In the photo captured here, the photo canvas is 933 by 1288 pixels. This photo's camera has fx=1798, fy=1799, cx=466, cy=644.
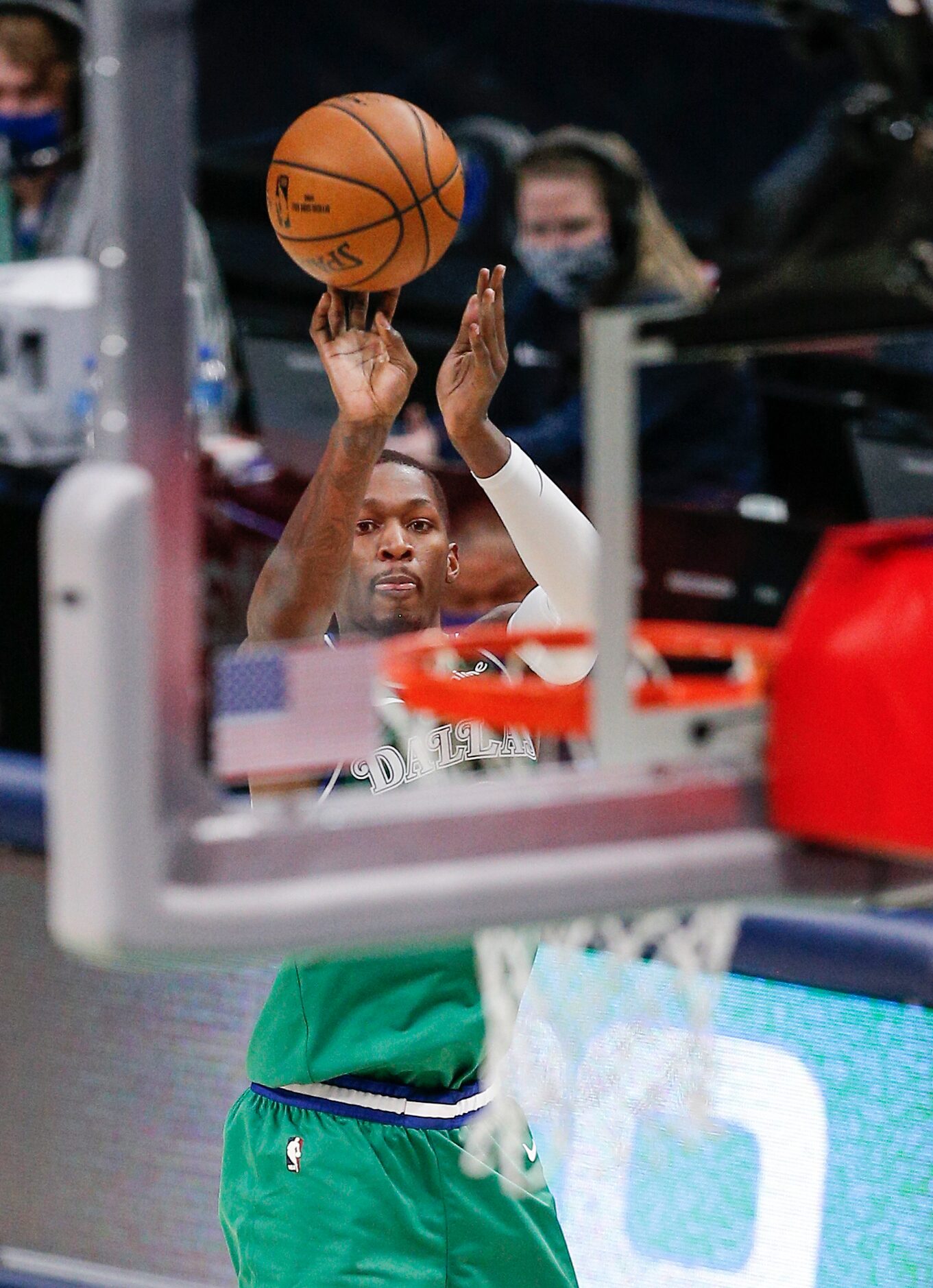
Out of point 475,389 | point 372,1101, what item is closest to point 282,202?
point 475,389

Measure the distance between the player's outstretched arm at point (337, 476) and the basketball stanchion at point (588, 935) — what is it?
0.56 ft

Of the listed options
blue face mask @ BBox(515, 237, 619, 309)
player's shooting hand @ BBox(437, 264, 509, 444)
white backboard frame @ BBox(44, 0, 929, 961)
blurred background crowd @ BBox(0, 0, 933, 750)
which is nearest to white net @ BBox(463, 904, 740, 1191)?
white backboard frame @ BBox(44, 0, 929, 961)

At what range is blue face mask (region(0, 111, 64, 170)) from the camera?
445 cm

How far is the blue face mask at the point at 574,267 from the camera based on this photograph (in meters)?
4.09

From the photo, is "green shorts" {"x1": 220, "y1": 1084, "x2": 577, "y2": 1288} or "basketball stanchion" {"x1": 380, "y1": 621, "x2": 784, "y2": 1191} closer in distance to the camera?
"basketball stanchion" {"x1": 380, "y1": 621, "x2": 784, "y2": 1191}

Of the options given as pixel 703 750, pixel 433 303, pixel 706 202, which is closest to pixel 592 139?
pixel 433 303

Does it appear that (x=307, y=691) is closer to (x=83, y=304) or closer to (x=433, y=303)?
(x=83, y=304)

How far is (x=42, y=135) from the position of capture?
14.7 ft

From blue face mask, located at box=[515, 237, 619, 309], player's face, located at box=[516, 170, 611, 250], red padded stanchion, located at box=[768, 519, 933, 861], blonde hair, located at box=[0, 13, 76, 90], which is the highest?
blonde hair, located at box=[0, 13, 76, 90]

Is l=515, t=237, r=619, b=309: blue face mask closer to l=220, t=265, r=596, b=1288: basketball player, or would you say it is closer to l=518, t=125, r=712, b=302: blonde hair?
l=518, t=125, r=712, b=302: blonde hair

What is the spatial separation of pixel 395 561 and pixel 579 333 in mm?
2511

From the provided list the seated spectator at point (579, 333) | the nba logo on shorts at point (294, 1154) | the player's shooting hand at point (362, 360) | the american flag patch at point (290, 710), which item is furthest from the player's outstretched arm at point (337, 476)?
the seated spectator at point (579, 333)

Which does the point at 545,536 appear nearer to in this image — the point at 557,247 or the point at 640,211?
the point at 640,211

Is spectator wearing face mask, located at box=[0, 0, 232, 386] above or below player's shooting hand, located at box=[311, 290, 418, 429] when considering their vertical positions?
above
